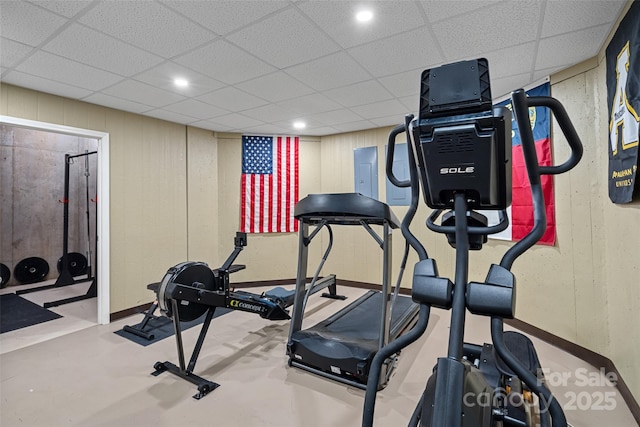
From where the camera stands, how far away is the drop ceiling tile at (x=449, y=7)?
6.45 feet

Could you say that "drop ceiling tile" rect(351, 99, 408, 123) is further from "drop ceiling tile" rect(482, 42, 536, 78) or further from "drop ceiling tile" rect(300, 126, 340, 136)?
"drop ceiling tile" rect(482, 42, 536, 78)

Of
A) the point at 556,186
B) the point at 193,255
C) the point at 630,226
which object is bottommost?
the point at 193,255

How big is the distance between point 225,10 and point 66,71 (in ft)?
6.21

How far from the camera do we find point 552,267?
3.12 m

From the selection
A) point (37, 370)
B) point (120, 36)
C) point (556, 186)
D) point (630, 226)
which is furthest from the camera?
point (556, 186)

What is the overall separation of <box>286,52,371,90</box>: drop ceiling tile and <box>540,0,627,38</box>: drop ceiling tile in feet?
4.59

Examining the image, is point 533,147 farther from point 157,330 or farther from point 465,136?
point 157,330

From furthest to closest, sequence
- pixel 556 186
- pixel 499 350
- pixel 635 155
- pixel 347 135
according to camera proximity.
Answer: pixel 347 135, pixel 556 186, pixel 635 155, pixel 499 350

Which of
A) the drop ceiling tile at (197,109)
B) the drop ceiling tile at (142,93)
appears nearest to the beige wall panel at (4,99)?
the drop ceiling tile at (142,93)

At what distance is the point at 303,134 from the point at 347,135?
780 millimetres

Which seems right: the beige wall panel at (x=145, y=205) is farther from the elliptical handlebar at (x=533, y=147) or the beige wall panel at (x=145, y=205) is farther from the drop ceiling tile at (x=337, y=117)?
the elliptical handlebar at (x=533, y=147)

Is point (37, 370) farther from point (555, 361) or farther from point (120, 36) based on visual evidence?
point (555, 361)

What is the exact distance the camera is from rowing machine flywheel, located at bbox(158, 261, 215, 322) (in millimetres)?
2512

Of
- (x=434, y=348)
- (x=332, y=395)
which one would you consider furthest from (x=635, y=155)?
(x=332, y=395)
